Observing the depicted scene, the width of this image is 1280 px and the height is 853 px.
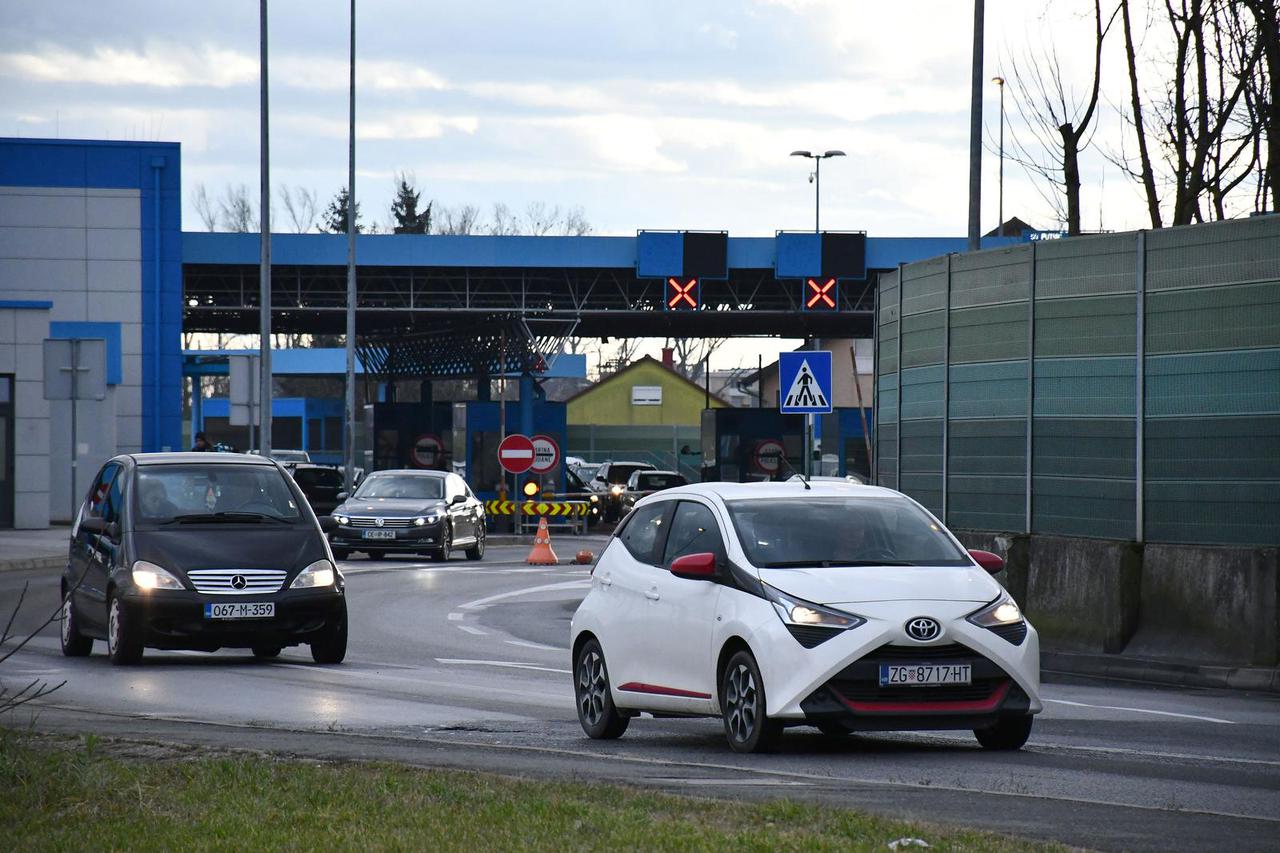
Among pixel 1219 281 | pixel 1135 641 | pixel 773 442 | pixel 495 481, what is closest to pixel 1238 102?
pixel 1219 281

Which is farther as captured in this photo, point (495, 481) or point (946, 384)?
point (495, 481)

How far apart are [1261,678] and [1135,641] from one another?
1.80 metres

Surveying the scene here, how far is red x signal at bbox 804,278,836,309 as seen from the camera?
181 ft

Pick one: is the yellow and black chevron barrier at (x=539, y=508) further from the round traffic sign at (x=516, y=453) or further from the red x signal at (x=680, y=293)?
the red x signal at (x=680, y=293)

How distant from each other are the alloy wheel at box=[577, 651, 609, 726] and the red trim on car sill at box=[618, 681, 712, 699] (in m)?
0.22

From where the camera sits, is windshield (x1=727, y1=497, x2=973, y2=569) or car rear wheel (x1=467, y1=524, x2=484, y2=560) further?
car rear wheel (x1=467, y1=524, x2=484, y2=560)

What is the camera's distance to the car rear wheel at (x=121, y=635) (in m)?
16.1

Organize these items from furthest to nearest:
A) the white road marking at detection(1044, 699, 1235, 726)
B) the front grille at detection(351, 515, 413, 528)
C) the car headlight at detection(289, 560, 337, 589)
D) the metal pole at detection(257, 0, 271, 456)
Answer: the metal pole at detection(257, 0, 271, 456)
the front grille at detection(351, 515, 413, 528)
the car headlight at detection(289, 560, 337, 589)
the white road marking at detection(1044, 699, 1235, 726)

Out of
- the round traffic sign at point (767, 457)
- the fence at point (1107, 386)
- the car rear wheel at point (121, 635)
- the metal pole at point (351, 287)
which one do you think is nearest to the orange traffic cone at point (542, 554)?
the metal pole at point (351, 287)

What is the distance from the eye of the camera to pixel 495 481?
53312 millimetres

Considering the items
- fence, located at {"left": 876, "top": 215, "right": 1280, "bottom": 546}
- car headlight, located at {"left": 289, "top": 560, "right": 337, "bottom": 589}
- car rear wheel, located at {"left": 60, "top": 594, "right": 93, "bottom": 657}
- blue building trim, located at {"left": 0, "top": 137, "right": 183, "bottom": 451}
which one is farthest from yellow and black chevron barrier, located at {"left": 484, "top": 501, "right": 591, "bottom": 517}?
car headlight, located at {"left": 289, "top": 560, "right": 337, "bottom": 589}

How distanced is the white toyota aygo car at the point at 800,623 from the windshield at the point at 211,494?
528 centimetres

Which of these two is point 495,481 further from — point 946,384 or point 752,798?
point 752,798

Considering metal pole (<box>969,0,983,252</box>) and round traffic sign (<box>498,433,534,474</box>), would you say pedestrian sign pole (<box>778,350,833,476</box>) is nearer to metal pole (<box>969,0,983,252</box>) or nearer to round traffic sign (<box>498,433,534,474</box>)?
metal pole (<box>969,0,983,252</box>)
